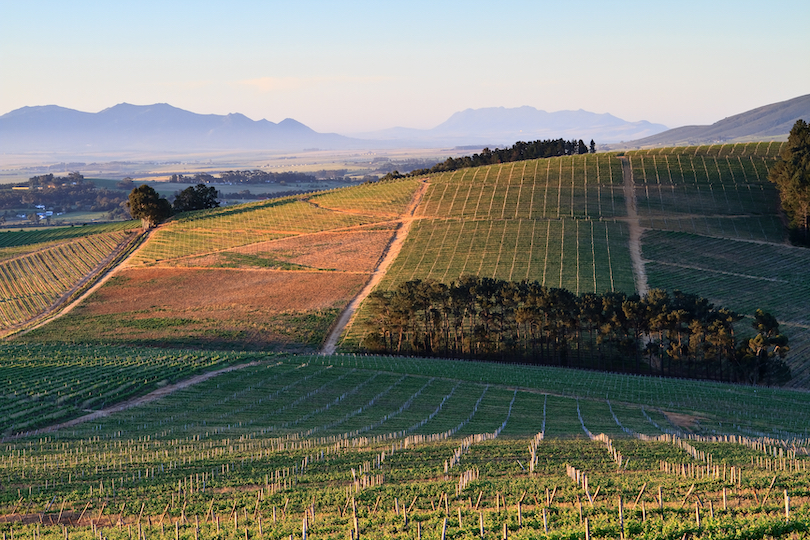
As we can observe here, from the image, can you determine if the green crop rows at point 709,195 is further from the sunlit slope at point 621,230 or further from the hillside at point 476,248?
the hillside at point 476,248

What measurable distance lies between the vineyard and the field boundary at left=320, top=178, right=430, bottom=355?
107 ft

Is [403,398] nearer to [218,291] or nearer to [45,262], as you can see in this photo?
[218,291]

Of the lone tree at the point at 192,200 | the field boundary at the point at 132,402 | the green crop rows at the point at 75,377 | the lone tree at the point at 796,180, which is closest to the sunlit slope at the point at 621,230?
the lone tree at the point at 796,180

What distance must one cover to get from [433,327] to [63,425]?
5436 centimetres

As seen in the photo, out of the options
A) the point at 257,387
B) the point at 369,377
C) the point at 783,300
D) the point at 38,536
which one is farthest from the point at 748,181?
the point at 38,536

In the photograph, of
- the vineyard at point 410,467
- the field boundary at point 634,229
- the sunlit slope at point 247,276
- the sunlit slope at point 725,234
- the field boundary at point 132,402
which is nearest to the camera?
the vineyard at point 410,467

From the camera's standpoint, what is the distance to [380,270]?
381ft

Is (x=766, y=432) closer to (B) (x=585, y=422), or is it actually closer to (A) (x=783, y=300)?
(B) (x=585, y=422)

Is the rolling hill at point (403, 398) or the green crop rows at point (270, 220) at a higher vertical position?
the green crop rows at point (270, 220)

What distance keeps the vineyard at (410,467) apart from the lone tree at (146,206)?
105 metres

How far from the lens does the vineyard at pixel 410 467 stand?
22.4m

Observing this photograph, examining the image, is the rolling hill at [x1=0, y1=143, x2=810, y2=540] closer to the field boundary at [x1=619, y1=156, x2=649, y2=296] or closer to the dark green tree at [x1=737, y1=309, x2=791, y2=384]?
the field boundary at [x1=619, y1=156, x2=649, y2=296]

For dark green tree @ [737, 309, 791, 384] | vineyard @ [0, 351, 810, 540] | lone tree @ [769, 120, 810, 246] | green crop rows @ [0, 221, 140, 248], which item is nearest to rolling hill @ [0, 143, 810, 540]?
vineyard @ [0, 351, 810, 540]

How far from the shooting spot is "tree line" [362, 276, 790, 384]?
248ft
